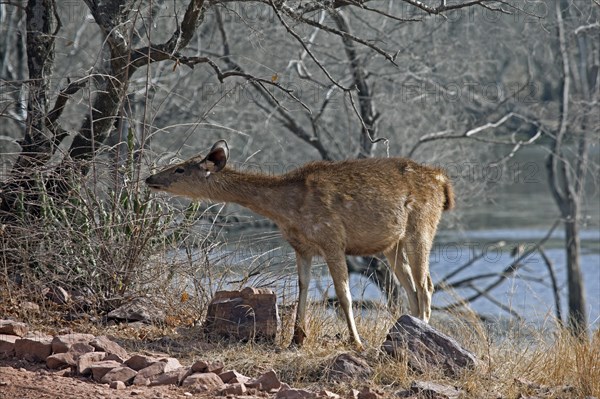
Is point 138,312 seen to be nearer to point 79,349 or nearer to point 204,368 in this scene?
point 79,349

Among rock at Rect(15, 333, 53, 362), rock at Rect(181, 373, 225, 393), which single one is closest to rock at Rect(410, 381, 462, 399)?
rock at Rect(181, 373, 225, 393)

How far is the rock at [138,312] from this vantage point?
30.9 feet

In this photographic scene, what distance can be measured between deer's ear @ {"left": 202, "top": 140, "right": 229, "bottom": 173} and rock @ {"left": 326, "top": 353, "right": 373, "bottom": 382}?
236 centimetres

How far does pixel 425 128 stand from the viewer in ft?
68.8

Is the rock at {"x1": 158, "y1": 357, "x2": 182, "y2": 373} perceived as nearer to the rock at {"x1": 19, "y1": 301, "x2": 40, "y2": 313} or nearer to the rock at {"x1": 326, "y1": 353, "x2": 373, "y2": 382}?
the rock at {"x1": 326, "y1": 353, "x2": 373, "y2": 382}

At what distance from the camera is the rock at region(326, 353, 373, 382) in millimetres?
7805

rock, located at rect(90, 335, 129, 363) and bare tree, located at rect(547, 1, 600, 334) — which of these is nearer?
rock, located at rect(90, 335, 129, 363)

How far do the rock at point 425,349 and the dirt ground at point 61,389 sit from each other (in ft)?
5.64

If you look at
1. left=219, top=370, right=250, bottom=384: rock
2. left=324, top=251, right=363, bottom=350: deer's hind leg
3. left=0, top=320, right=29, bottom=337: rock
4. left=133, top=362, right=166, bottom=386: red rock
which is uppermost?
left=324, top=251, right=363, bottom=350: deer's hind leg

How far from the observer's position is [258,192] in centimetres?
926

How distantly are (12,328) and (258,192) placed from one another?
8.05 ft

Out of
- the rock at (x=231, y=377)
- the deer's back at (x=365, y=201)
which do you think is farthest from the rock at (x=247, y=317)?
the rock at (x=231, y=377)

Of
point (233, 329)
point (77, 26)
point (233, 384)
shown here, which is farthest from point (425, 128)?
point (233, 384)

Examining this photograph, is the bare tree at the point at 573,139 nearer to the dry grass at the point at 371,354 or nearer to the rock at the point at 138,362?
the dry grass at the point at 371,354
